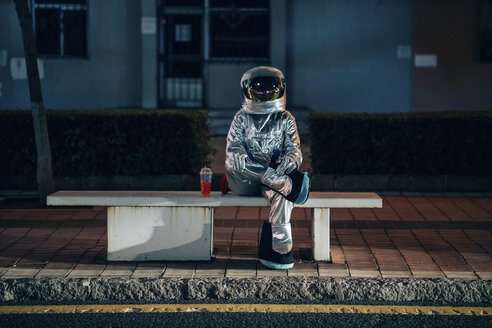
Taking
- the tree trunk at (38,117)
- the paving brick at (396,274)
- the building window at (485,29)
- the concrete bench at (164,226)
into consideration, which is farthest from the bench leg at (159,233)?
the building window at (485,29)

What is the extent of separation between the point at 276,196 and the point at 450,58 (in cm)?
958

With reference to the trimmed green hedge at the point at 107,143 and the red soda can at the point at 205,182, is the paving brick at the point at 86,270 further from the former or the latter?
the trimmed green hedge at the point at 107,143

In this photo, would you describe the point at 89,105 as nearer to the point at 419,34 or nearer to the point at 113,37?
the point at 113,37

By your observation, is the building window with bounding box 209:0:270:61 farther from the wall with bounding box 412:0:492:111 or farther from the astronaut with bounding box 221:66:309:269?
the astronaut with bounding box 221:66:309:269

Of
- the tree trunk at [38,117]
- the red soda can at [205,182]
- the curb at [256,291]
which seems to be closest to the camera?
the curb at [256,291]

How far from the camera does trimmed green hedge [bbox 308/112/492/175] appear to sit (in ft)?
29.5

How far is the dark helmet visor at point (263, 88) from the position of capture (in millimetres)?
5684

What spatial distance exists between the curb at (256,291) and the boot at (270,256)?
1.21 feet

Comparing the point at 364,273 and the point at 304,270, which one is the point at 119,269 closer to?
the point at 304,270

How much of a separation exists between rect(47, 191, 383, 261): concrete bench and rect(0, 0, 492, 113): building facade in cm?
860

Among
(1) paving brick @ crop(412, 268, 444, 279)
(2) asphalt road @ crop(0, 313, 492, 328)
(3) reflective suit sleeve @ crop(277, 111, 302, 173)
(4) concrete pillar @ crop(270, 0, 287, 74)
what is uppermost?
(4) concrete pillar @ crop(270, 0, 287, 74)

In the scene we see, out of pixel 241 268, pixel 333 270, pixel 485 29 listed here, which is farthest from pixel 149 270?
pixel 485 29

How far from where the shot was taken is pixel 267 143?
18.6ft

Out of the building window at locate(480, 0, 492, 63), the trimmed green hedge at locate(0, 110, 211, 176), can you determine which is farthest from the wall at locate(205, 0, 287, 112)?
the trimmed green hedge at locate(0, 110, 211, 176)
